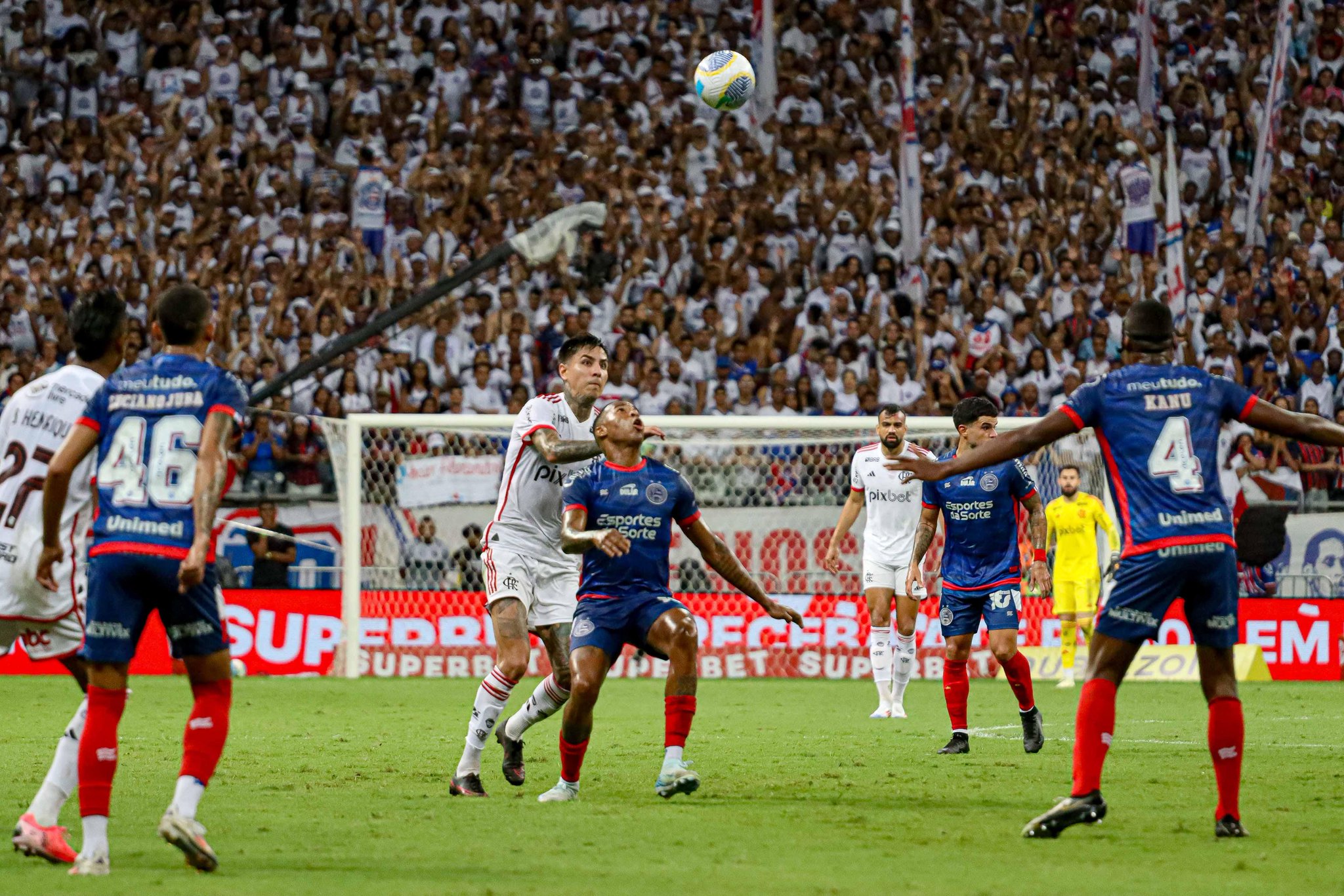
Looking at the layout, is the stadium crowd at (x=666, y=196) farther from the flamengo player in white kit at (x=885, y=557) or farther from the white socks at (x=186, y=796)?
the white socks at (x=186, y=796)

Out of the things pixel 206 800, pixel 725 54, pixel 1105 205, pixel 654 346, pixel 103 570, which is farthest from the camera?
pixel 1105 205

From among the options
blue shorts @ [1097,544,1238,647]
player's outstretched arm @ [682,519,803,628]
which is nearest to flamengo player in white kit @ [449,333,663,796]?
player's outstretched arm @ [682,519,803,628]

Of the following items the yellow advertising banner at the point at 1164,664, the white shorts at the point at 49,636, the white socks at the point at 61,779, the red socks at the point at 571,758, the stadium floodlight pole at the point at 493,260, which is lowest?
the yellow advertising banner at the point at 1164,664

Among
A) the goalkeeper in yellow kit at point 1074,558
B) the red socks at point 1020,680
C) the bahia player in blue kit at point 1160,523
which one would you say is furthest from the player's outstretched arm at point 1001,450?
the goalkeeper in yellow kit at point 1074,558

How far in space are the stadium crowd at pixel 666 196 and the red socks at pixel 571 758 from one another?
40.1ft

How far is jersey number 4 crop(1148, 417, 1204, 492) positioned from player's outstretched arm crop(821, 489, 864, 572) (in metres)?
7.73

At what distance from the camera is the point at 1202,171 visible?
26875 millimetres

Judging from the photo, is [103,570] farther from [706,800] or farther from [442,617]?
[442,617]

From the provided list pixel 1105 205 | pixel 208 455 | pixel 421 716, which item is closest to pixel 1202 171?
pixel 1105 205

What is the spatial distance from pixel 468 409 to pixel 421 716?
755 cm

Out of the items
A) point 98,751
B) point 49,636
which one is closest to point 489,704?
point 49,636

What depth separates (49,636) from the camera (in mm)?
8281

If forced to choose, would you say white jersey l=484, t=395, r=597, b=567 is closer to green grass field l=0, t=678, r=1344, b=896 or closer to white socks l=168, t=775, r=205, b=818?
green grass field l=0, t=678, r=1344, b=896

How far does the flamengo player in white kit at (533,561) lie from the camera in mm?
9914
